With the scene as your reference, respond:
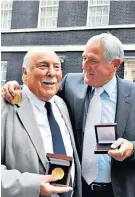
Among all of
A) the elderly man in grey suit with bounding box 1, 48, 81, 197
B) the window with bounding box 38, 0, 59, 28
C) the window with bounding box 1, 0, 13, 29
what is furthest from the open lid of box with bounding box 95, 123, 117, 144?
the window with bounding box 1, 0, 13, 29

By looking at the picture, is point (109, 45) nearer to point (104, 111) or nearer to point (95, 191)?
point (104, 111)

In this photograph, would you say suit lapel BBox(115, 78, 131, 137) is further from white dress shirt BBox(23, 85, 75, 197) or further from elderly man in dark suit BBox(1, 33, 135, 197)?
white dress shirt BBox(23, 85, 75, 197)

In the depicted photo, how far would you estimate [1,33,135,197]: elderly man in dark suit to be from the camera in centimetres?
197

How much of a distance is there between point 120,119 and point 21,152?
0.62 metres

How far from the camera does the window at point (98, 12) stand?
449 inches

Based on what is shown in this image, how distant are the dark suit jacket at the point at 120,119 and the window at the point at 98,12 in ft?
30.9

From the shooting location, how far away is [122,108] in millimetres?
2020

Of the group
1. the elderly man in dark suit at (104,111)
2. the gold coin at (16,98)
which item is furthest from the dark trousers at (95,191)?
the gold coin at (16,98)

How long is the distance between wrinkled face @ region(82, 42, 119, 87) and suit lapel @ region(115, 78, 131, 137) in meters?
0.11

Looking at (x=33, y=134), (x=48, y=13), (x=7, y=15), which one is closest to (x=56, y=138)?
(x=33, y=134)

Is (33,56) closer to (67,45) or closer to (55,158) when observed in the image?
(55,158)

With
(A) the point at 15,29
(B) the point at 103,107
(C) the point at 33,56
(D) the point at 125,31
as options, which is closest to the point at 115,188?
(B) the point at 103,107

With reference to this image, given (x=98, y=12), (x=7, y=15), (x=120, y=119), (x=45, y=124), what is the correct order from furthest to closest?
(x=7, y=15) < (x=98, y=12) < (x=120, y=119) < (x=45, y=124)

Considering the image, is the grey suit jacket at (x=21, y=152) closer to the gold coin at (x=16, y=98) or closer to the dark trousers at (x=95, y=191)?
the gold coin at (x=16, y=98)
